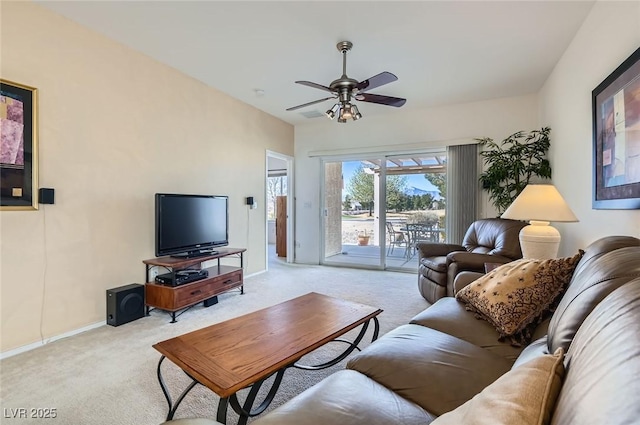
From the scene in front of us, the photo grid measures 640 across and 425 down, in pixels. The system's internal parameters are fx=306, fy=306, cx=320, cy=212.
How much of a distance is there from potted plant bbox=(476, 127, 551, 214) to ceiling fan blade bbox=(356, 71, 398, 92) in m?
2.37

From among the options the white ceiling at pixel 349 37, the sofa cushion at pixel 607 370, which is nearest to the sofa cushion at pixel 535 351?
the sofa cushion at pixel 607 370

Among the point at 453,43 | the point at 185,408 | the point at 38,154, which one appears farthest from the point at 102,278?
the point at 453,43

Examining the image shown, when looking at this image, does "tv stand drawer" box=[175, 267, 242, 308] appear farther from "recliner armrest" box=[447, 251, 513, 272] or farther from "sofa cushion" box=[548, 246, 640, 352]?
"sofa cushion" box=[548, 246, 640, 352]

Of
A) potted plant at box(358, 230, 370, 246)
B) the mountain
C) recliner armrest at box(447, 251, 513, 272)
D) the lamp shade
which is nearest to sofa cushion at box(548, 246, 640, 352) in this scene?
the lamp shade

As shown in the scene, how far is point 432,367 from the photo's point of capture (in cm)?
121

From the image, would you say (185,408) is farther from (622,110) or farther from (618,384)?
(622,110)

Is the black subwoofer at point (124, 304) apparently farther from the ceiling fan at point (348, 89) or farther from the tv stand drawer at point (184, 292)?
the ceiling fan at point (348, 89)

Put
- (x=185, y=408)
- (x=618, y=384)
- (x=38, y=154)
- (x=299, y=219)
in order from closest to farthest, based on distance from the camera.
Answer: (x=618, y=384) < (x=185, y=408) < (x=38, y=154) < (x=299, y=219)

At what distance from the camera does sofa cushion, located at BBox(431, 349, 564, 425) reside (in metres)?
0.61

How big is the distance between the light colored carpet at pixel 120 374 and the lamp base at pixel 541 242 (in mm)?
1262

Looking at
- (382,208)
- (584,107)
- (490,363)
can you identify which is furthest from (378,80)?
(382,208)

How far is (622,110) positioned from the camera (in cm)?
190

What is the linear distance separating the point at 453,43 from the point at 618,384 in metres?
3.25

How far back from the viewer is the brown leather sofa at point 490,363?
0.56m
